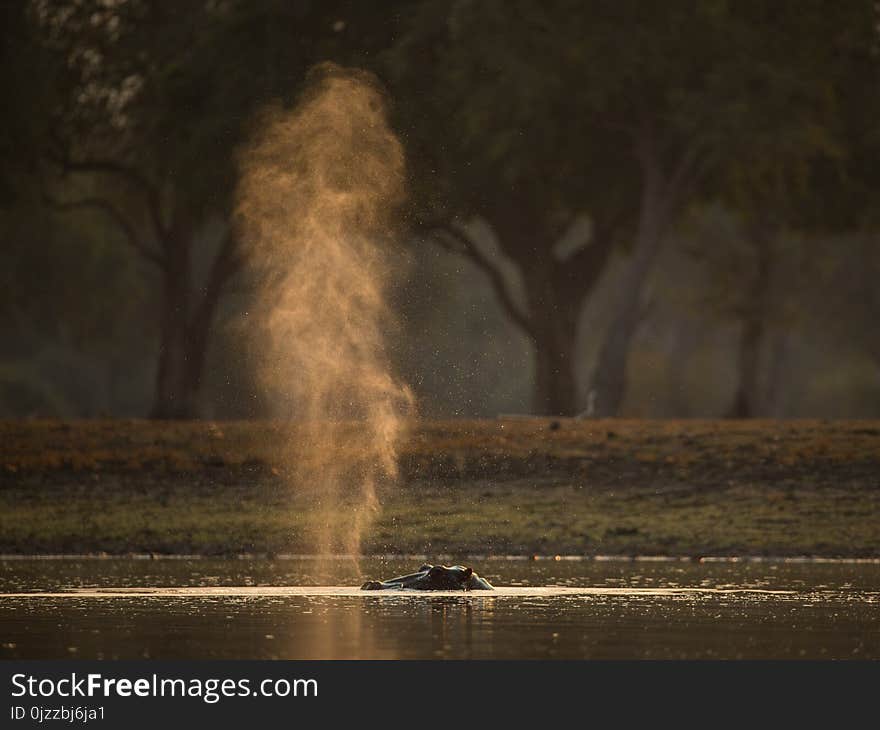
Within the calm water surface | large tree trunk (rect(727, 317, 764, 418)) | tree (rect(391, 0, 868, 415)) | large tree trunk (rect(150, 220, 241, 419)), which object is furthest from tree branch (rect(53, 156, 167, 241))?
the calm water surface

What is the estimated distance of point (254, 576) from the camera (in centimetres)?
2520

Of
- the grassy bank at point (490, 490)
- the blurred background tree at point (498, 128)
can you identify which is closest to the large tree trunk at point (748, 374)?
the blurred background tree at point (498, 128)

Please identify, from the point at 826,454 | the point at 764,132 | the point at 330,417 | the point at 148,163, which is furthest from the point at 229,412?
the point at 826,454

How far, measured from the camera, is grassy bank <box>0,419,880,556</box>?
3009 centimetres

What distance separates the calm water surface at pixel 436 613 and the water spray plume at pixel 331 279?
5.13 meters

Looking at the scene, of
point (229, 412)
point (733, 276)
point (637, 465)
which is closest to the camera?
point (637, 465)

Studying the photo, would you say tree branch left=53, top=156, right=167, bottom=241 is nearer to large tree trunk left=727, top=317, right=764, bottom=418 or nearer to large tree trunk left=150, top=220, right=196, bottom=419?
large tree trunk left=150, top=220, right=196, bottom=419

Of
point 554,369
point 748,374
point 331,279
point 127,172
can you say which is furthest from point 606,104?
point 127,172

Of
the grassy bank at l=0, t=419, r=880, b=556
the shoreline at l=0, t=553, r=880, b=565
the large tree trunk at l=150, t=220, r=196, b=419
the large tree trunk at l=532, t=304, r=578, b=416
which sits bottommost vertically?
the shoreline at l=0, t=553, r=880, b=565

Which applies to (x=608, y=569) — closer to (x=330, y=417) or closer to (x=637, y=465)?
(x=637, y=465)

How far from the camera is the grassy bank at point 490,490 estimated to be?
3009 centimetres

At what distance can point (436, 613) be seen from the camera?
20.6 metres

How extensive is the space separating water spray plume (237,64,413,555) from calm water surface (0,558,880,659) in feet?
16.8

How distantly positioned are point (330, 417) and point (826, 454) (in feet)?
27.6
